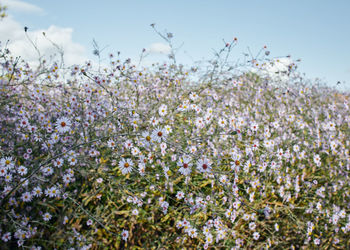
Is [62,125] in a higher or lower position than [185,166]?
higher

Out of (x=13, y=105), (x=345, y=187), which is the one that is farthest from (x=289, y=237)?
(x=13, y=105)

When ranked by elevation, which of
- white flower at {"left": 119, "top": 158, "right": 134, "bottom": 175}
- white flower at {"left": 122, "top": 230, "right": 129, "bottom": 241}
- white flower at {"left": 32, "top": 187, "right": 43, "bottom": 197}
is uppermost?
white flower at {"left": 119, "top": 158, "right": 134, "bottom": 175}

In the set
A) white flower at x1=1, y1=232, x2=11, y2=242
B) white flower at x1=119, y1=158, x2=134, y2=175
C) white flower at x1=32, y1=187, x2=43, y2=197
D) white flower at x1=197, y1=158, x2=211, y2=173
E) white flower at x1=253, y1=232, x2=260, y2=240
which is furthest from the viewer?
white flower at x1=253, y1=232, x2=260, y2=240

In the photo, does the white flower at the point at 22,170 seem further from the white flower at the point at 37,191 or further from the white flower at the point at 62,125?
the white flower at the point at 62,125

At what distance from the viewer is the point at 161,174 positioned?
2785 millimetres

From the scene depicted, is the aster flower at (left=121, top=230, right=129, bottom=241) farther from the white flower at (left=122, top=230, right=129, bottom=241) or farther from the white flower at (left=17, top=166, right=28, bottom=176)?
the white flower at (left=17, top=166, right=28, bottom=176)

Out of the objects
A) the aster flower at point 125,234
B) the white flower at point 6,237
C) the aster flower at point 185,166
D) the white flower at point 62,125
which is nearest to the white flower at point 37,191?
the white flower at point 6,237

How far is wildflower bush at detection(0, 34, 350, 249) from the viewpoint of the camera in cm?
251

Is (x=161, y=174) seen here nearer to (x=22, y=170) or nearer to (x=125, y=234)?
(x=125, y=234)


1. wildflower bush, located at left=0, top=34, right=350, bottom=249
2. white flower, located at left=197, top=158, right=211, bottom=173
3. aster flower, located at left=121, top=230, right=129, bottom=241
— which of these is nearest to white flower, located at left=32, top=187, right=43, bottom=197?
wildflower bush, located at left=0, top=34, right=350, bottom=249

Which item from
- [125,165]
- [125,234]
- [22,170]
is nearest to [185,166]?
[125,165]

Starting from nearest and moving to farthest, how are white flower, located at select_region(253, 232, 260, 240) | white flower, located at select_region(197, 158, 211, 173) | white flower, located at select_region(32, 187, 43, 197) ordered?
white flower, located at select_region(197, 158, 211, 173), white flower, located at select_region(32, 187, 43, 197), white flower, located at select_region(253, 232, 260, 240)

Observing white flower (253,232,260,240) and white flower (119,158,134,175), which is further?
white flower (253,232,260,240)

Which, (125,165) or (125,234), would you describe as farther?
(125,234)
